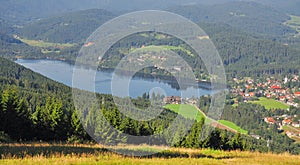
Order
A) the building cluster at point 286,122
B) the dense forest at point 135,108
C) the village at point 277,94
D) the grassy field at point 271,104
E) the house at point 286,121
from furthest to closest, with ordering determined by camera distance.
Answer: the grassy field at point 271,104
the house at point 286,121
the village at point 277,94
the building cluster at point 286,122
the dense forest at point 135,108

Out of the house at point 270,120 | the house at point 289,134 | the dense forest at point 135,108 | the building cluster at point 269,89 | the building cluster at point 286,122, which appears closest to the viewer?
the dense forest at point 135,108

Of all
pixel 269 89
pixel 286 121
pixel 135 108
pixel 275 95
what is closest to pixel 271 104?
pixel 275 95

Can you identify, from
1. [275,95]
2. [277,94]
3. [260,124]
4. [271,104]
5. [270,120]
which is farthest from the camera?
[277,94]

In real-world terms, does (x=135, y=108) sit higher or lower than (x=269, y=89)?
higher

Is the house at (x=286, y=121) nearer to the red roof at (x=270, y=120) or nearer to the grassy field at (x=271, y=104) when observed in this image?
the red roof at (x=270, y=120)

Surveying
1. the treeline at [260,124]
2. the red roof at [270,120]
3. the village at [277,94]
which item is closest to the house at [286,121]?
the village at [277,94]

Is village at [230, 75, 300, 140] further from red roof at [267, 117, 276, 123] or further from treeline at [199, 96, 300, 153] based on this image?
treeline at [199, 96, 300, 153]

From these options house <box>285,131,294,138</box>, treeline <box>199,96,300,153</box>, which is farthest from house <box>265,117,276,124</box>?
house <box>285,131,294,138</box>

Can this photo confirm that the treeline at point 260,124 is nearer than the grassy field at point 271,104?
Yes

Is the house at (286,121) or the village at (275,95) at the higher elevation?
the village at (275,95)

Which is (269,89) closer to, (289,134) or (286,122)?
(286,122)

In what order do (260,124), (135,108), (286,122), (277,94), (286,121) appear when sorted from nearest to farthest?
(135,108)
(260,124)
(286,122)
(286,121)
(277,94)

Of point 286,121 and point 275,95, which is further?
point 275,95
